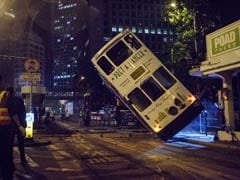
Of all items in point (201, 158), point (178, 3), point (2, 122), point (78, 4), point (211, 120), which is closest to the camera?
point (2, 122)

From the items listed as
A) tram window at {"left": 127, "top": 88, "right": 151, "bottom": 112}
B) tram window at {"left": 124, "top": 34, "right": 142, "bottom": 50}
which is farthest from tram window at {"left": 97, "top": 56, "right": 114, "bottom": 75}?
tram window at {"left": 127, "top": 88, "right": 151, "bottom": 112}

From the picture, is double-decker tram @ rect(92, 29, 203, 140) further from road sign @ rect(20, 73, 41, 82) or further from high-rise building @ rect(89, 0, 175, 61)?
high-rise building @ rect(89, 0, 175, 61)

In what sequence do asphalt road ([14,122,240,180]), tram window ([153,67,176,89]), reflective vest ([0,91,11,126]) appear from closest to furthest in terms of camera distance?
reflective vest ([0,91,11,126]), asphalt road ([14,122,240,180]), tram window ([153,67,176,89])

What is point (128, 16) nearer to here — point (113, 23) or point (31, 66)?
point (113, 23)

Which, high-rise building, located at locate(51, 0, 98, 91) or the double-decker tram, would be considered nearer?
the double-decker tram

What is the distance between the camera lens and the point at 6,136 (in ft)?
22.6

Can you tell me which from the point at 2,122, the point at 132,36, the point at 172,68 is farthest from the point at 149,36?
the point at 2,122

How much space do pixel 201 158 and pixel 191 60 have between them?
43.4 feet

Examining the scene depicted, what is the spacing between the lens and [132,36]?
17828 millimetres

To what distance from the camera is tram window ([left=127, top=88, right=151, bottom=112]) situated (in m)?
17.2

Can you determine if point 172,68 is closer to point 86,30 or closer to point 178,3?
point 178,3

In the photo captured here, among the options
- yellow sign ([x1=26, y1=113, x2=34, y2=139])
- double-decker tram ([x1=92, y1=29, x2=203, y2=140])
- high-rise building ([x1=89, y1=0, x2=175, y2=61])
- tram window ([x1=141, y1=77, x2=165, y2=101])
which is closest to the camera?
yellow sign ([x1=26, y1=113, x2=34, y2=139])

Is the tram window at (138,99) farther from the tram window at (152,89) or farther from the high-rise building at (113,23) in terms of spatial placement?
the high-rise building at (113,23)

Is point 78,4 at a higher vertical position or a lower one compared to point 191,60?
higher
